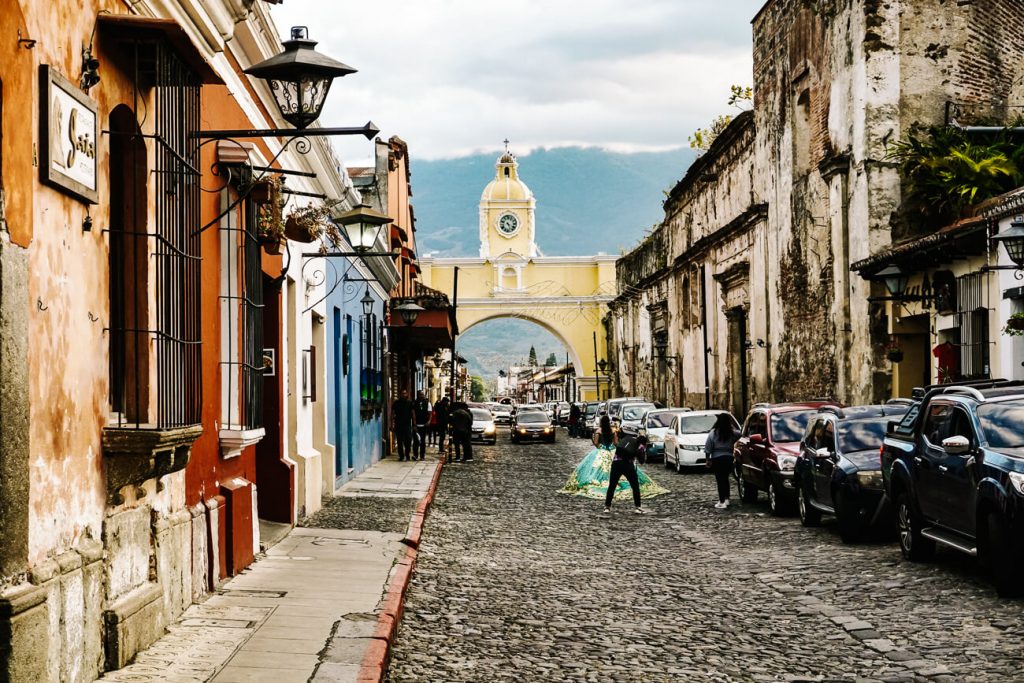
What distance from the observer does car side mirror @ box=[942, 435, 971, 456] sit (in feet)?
32.1

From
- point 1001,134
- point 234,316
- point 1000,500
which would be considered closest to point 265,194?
point 234,316

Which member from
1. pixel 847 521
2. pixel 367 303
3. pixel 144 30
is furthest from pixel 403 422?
pixel 144 30

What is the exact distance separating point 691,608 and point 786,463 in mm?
7030

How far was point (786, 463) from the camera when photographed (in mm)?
16172

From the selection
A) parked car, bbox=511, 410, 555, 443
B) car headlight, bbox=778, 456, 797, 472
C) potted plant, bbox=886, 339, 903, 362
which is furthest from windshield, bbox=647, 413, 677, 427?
car headlight, bbox=778, 456, 797, 472

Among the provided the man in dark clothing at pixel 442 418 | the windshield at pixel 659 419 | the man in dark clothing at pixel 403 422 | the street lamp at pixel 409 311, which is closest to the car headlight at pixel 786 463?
the street lamp at pixel 409 311

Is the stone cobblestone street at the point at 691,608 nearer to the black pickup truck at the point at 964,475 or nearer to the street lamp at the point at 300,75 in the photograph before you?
the black pickup truck at the point at 964,475

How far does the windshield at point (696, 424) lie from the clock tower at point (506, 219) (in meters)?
74.1

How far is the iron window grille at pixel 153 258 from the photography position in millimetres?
7012

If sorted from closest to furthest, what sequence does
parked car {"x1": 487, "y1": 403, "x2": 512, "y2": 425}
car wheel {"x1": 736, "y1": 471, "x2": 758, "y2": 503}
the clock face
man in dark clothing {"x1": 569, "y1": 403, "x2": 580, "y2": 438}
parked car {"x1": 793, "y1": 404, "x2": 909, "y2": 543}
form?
parked car {"x1": 793, "y1": 404, "x2": 909, "y2": 543} → car wheel {"x1": 736, "y1": 471, "x2": 758, "y2": 503} → man in dark clothing {"x1": 569, "y1": 403, "x2": 580, "y2": 438} → parked car {"x1": 487, "y1": 403, "x2": 512, "y2": 425} → the clock face

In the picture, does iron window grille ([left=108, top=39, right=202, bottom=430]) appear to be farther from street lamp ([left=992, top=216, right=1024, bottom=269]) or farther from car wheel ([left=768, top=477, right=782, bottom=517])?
car wheel ([left=768, top=477, right=782, bottom=517])

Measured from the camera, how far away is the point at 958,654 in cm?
748

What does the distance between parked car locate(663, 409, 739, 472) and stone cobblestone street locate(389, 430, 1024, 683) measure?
32.0ft

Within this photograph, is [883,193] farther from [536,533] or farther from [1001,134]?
[536,533]
